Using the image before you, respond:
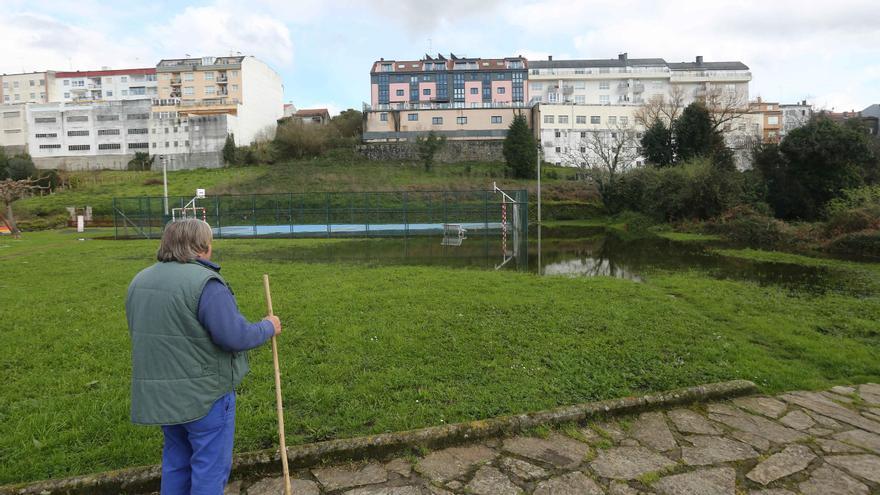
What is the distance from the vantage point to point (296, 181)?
42.8 meters

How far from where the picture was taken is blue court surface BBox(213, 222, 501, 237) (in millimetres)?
25359

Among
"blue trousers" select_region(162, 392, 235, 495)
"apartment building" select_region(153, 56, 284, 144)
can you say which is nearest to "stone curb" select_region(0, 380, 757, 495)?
Answer: "blue trousers" select_region(162, 392, 235, 495)

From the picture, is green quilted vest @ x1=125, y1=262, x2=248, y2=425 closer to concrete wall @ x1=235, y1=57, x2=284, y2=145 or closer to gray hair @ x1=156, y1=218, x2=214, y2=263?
gray hair @ x1=156, y1=218, x2=214, y2=263

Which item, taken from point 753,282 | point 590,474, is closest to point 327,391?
point 590,474

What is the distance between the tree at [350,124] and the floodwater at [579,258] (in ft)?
130

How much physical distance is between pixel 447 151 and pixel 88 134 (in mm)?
40851

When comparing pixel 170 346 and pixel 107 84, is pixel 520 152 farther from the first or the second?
pixel 107 84

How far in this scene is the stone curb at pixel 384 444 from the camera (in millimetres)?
2934

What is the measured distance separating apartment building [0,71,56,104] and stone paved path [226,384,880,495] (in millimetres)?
99033

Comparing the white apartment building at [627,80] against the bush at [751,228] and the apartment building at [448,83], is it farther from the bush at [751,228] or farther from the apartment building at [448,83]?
the bush at [751,228]

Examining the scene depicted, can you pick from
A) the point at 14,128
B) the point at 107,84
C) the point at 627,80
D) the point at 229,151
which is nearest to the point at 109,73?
the point at 107,84

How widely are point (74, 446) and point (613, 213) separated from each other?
112ft

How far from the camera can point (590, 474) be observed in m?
3.12

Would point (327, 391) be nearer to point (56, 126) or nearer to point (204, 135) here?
point (204, 135)
